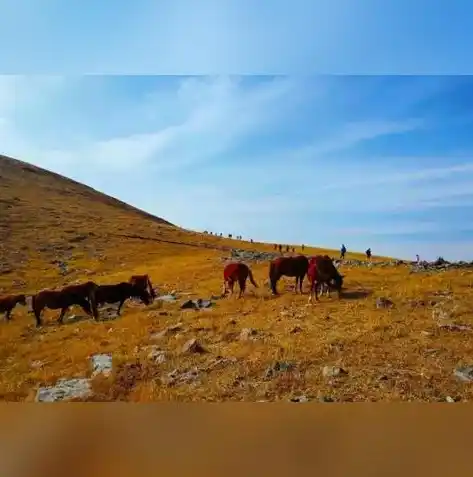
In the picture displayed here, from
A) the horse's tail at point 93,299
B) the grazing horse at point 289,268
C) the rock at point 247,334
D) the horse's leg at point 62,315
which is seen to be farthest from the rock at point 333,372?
the horse's leg at point 62,315

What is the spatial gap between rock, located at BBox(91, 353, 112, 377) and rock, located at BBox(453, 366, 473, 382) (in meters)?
4.91

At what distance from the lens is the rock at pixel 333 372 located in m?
7.05

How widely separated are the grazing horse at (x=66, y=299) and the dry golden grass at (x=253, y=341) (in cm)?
34

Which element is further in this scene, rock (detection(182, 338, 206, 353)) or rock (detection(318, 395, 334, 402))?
rock (detection(182, 338, 206, 353))

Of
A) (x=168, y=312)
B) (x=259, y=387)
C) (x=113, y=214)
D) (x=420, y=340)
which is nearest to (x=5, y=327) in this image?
(x=168, y=312)

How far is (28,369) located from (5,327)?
2.57 meters

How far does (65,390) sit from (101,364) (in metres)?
0.72

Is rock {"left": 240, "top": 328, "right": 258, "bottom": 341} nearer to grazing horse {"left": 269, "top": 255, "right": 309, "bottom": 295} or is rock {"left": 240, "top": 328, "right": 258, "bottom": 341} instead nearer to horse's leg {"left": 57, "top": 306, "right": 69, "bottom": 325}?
grazing horse {"left": 269, "top": 255, "right": 309, "bottom": 295}

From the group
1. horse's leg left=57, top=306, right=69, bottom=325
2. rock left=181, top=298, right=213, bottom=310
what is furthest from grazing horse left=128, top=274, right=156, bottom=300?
horse's leg left=57, top=306, right=69, bottom=325

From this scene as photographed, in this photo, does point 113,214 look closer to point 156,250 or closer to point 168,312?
point 156,250

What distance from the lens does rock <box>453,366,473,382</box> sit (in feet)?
22.9

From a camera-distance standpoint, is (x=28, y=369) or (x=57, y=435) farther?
(x=28, y=369)

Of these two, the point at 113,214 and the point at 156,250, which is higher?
the point at 113,214

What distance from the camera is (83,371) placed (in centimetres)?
792
